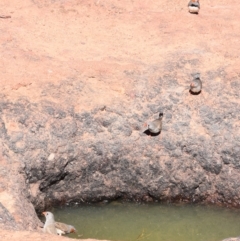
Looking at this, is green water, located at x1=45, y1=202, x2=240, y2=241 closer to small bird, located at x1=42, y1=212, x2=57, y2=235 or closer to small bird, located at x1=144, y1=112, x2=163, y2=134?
small bird, located at x1=42, y1=212, x2=57, y2=235

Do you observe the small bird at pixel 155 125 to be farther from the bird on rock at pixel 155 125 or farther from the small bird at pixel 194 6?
the small bird at pixel 194 6

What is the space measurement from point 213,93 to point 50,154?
2.77m

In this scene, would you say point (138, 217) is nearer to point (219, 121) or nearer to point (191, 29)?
point (219, 121)

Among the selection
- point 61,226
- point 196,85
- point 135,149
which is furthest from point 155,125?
point 61,226

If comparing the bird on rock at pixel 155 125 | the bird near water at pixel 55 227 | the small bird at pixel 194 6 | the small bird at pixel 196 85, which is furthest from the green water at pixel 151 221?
the small bird at pixel 194 6

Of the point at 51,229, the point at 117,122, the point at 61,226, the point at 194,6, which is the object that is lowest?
the point at 61,226

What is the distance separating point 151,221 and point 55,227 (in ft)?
A: 5.33

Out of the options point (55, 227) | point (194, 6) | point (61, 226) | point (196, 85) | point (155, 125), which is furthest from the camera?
point (194, 6)

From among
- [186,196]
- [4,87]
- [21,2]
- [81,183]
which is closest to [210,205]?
[186,196]

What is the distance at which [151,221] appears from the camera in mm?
9727

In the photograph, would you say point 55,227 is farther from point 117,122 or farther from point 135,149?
point 117,122

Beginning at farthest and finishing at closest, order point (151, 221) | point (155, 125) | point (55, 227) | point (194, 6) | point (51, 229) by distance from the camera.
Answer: point (194, 6) → point (155, 125) → point (151, 221) → point (55, 227) → point (51, 229)

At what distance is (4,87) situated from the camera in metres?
9.96

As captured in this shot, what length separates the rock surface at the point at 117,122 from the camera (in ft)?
31.9
